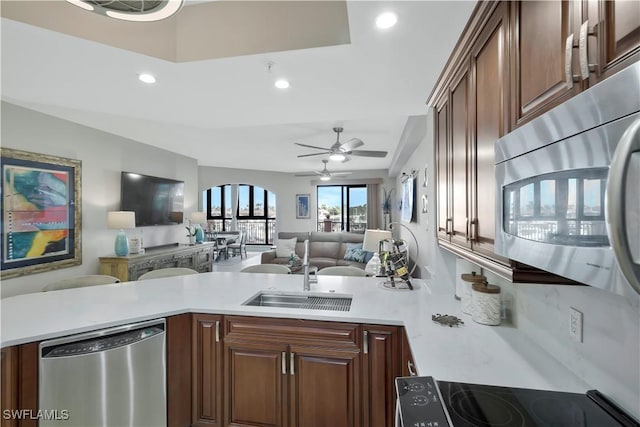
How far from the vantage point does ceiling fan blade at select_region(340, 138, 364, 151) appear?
3.67 meters

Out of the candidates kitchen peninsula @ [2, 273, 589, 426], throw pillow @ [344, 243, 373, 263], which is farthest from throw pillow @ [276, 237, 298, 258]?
kitchen peninsula @ [2, 273, 589, 426]

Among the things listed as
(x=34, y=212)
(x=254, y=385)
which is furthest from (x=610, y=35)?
(x=34, y=212)

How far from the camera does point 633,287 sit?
398 mm

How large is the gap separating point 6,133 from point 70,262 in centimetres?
160

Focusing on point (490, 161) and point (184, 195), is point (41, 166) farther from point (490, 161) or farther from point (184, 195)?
point (490, 161)

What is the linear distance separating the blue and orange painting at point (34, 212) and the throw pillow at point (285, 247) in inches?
137

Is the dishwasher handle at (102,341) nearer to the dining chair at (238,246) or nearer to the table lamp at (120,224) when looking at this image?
the table lamp at (120,224)

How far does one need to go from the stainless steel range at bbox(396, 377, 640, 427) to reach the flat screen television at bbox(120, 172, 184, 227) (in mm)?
4871

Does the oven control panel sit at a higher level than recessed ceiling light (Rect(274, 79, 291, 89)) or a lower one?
lower

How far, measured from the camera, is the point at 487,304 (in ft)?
4.91

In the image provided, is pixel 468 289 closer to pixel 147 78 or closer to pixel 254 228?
pixel 147 78

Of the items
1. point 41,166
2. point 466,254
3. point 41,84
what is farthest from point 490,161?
point 41,166

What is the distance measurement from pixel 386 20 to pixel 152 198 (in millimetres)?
4878

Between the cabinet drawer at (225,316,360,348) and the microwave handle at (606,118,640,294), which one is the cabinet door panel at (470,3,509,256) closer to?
the microwave handle at (606,118,640,294)
